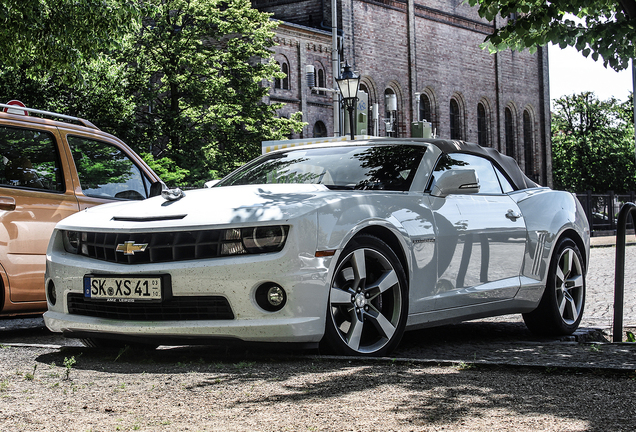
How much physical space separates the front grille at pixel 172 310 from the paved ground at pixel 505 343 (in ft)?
2.00

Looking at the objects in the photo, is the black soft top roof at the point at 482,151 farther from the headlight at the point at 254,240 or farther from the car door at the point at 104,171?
the car door at the point at 104,171

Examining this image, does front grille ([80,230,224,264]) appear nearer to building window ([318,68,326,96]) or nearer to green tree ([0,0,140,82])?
green tree ([0,0,140,82])

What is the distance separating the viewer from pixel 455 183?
5730 mm

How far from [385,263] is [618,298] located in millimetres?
2715

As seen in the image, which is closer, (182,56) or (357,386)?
(357,386)

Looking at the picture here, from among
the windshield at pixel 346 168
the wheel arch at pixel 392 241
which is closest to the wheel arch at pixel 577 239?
the windshield at pixel 346 168

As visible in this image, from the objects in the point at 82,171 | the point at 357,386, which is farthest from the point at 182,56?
the point at 357,386

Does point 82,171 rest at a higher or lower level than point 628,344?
higher

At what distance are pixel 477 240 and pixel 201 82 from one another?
23.7 m

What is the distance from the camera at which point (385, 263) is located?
5.12m

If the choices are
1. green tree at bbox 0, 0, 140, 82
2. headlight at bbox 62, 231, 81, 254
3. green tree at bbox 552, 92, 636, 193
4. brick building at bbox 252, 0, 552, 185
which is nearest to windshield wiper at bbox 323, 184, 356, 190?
headlight at bbox 62, 231, 81, 254

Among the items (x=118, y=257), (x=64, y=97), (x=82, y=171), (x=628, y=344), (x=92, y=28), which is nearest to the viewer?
(x=118, y=257)

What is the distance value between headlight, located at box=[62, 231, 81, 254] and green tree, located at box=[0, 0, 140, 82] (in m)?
10.6

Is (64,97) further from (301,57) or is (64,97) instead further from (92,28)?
(301,57)
